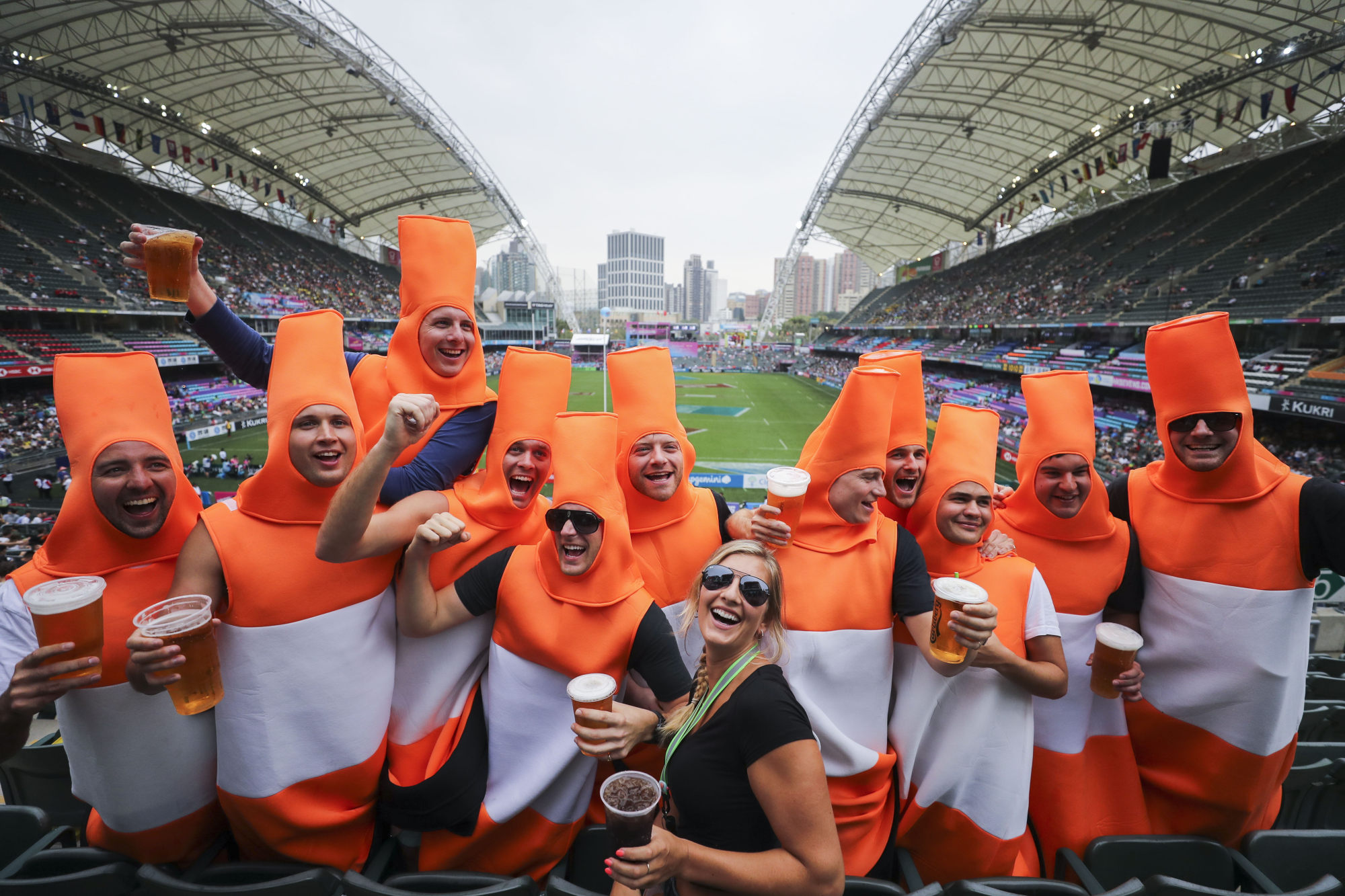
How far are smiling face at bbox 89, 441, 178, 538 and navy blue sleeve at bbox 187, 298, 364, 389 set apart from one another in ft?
2.61

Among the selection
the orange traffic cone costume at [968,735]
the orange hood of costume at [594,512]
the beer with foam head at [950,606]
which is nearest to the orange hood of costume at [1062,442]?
the orange traffic cone costume at [968,735]

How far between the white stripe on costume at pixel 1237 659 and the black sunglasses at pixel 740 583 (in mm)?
2273

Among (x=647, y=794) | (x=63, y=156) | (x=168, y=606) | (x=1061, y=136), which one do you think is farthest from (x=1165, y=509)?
(x=63, y=156)

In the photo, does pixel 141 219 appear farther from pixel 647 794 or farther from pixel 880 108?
pixel 647 794

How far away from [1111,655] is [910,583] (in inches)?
38.1

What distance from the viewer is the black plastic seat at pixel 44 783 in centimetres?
303

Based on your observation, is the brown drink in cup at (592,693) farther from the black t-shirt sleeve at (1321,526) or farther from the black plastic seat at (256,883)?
the black t-shirt sleeve at (1321,526)

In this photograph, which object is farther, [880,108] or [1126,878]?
[880,108]

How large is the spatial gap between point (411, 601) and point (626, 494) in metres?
1.18

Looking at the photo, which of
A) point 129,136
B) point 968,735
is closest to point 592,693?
point 968,735

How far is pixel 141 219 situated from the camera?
3556 cm

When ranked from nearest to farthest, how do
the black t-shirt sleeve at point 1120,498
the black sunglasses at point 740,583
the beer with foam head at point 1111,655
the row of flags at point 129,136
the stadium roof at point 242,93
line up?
the black sunglasses at point 740,583 < the beer with foam head at point 1111,655 < the black t-shirt sleeve at point 1120,498 < the stadium roof at point 242,93 < the row of flags at point 129,136

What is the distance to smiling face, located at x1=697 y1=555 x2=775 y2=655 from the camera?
6.59 feet

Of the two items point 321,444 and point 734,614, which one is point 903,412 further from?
point 321,444
